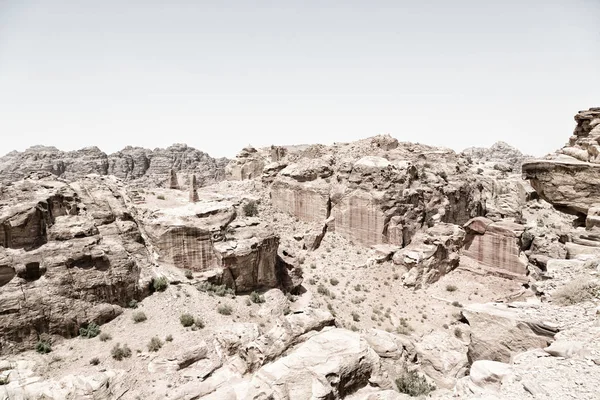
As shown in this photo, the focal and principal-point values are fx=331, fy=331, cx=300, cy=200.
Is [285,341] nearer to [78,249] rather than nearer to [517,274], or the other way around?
[78,249]

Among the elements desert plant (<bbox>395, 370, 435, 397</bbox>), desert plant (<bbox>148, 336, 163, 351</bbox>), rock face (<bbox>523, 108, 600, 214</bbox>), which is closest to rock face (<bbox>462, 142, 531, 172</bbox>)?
rock face (<bbox>523, 108, 600, 214</bbox>)

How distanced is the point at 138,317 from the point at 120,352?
2666 mm

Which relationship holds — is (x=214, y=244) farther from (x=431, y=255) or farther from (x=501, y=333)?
(x=431, y=255)

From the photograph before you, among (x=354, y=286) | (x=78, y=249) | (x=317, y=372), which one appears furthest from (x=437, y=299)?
(x=78, y=249)

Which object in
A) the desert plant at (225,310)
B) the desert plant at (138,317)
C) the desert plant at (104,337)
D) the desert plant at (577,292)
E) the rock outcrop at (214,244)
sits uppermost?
the desert plant at (577,292)

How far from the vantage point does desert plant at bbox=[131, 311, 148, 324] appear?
17.6m

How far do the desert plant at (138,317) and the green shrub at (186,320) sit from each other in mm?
1915

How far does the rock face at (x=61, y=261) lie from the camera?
50.9ft

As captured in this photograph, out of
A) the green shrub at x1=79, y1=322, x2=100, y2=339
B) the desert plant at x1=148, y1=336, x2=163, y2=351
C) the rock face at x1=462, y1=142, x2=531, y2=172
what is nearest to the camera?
the desert plant at x1=148, y1=336, x2=163, y2=351

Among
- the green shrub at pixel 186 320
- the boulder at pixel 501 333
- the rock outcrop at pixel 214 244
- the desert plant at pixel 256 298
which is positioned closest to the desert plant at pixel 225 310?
the green shrub at pixel 186 320

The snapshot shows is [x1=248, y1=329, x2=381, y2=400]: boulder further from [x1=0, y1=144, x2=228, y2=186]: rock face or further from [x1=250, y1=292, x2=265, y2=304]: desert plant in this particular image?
[x1=0, y1=144, x2=228, y2=186]: rock face

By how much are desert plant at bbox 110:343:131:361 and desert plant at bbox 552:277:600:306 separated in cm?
1689

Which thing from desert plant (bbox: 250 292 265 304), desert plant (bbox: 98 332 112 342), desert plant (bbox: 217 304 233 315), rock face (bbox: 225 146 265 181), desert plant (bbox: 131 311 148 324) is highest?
rock face (bbox: 225 146 265 181)

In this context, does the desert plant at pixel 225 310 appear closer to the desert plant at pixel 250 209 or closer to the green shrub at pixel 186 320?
the green shrub at pixel 186 320
